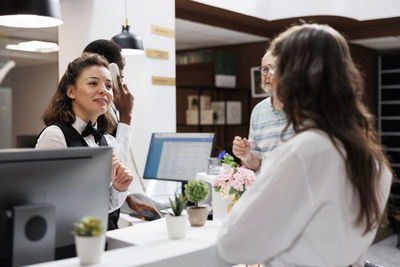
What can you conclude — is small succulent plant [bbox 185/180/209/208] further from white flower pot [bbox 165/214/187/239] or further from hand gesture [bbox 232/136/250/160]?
hand gesture [bbox 232/136/250/160]

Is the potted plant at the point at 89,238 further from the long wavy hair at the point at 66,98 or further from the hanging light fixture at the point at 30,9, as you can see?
the hanging light fixture at the point at 30,9

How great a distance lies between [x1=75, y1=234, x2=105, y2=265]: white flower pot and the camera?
136cm

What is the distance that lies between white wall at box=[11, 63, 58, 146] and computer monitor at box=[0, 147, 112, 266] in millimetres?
8589

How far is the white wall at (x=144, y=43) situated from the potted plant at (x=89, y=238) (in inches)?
109

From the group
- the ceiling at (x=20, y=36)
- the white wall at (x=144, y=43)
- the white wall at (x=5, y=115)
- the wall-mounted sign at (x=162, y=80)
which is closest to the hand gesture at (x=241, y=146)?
the white wall at (x=144, y=43)

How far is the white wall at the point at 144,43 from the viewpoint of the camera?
4113mm

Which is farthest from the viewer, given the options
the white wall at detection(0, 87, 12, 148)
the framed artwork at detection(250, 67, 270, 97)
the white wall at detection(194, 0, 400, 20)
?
the white wall at detection(0, 87, 12, 148)

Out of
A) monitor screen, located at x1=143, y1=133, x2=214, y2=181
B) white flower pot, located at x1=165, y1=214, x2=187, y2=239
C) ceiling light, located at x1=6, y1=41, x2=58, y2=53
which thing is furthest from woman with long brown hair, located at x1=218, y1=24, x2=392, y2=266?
ceiling light, located at x1=6, y1=41, x2=58, y2=53

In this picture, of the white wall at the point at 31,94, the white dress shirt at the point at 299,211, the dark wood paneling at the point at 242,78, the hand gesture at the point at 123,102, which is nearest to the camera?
the white dress shirt at the point at 299,211

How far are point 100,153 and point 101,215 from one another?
210 mm

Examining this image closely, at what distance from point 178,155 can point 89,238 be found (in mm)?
2397

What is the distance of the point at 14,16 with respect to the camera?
232cm

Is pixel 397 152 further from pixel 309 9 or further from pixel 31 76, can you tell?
pixel 31 76

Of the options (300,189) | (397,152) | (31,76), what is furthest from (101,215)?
(31,76)
